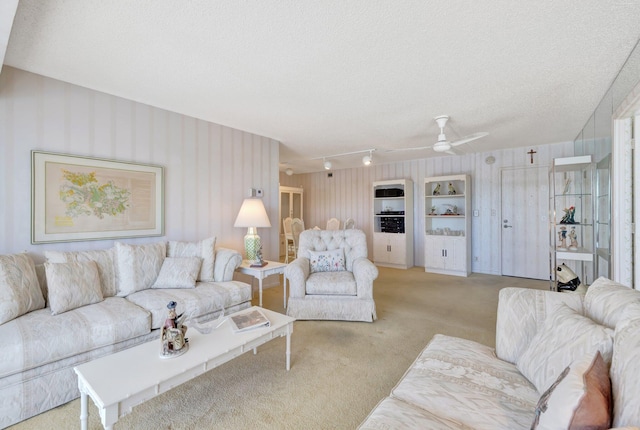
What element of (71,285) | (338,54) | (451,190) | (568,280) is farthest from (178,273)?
(451,190)

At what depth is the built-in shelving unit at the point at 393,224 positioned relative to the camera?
6137 mm

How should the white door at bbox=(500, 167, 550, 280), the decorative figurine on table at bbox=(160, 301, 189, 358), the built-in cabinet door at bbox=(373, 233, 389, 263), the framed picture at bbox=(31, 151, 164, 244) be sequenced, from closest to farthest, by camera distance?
1. the decorative figurine on table at bbox=(160, 301, 189, 358)
2. the framed picture at bbox=(31, 151, 164, 244)
3. the white door at bbox=(500, 167, 550, 280)
4. the built-in cabinet door at bbox=(373, 233, 389, 263)

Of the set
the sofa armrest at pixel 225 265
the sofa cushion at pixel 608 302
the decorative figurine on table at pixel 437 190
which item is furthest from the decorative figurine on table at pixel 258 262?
the decorative figurine on table at pixel 437 190

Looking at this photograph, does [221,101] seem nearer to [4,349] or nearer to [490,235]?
[4,349]

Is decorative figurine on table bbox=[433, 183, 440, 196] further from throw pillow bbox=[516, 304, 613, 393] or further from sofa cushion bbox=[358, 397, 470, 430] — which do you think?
sofa cushion bbox=[358, 397, 470, 430]

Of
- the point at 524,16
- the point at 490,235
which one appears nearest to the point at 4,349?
the point at 524,16

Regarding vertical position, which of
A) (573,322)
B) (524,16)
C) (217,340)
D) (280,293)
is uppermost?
(524,16)

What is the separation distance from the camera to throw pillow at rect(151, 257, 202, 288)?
9.18 ft

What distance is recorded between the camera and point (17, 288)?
80.0 inches

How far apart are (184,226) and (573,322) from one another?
3.53 m

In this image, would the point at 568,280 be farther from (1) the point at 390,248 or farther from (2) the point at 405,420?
(1) the point at 390,248

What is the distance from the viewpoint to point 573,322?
121 centimetres

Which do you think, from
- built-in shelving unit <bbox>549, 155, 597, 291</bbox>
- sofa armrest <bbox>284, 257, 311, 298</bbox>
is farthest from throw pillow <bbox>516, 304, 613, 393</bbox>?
built-in shelving unit <bbox>549, 155, 597, 291</bbox>

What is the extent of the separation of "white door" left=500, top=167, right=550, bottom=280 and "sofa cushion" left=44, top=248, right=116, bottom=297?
19.4 feet
